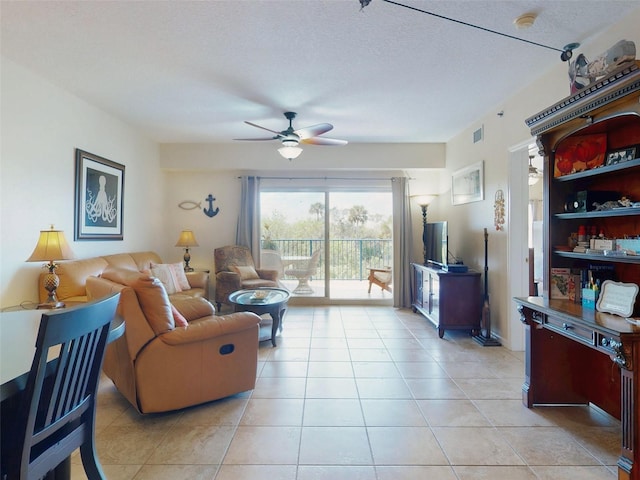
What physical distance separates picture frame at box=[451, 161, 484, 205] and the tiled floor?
203cm

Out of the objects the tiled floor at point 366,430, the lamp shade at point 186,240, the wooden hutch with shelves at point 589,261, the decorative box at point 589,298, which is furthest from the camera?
the lamp shade at point 186,240

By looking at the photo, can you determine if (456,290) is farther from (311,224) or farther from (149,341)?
(149,341)

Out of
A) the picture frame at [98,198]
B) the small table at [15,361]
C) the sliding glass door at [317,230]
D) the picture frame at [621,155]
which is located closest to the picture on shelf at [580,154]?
the picture frame at [621,155]

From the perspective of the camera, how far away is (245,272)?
5.09m

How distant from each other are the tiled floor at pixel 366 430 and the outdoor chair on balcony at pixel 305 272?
253cm

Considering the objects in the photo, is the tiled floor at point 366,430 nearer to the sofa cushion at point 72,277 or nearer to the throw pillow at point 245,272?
the sofa cushion at point 72,277

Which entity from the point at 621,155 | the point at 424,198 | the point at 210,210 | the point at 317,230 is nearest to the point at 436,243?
the point at 424,198

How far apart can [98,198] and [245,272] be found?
2134 millimetres

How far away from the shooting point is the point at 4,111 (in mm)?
2717

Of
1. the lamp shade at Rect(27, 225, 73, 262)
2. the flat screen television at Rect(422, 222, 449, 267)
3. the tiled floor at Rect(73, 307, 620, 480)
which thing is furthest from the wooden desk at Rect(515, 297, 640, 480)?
the lamp shade at Rect(27, 225, 73, 262)

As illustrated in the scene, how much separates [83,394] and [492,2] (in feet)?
9.81

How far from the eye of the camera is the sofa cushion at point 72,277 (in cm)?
308

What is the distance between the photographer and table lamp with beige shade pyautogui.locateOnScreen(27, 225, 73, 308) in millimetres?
2684

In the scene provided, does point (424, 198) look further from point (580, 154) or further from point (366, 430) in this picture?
point (366, 430)
